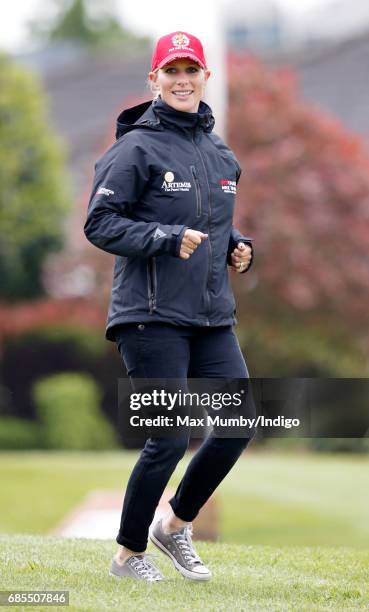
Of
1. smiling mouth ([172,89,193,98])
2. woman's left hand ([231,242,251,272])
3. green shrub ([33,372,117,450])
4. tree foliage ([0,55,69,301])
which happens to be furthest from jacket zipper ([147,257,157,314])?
tree foliage ([0,55,69,301])

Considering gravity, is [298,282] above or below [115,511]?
above

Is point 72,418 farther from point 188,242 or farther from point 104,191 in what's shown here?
point 188,242

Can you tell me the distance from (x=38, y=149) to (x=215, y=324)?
16520mm

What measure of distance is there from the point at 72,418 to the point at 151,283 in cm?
1384

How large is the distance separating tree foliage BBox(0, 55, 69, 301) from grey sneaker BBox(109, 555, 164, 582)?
15598mm

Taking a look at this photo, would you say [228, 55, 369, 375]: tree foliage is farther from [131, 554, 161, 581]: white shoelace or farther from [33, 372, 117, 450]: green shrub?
[131, 554, 161, 581]: white shoelace

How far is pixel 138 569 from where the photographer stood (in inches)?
192

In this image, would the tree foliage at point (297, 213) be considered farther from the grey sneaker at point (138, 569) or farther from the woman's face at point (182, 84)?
the grey sneaker at point (138, 569)

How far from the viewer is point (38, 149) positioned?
20.9m

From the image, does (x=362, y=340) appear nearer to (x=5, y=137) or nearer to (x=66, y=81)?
(x=5, y=137)

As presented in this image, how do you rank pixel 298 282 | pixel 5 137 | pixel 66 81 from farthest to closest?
pixel 66 81
pixel 5 137
pixel 298 282

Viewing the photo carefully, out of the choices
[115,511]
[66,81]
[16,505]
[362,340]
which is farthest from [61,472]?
[66,81]

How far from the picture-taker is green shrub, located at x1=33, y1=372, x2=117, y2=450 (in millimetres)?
18359

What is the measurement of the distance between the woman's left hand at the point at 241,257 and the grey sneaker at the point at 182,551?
3.49 ft
